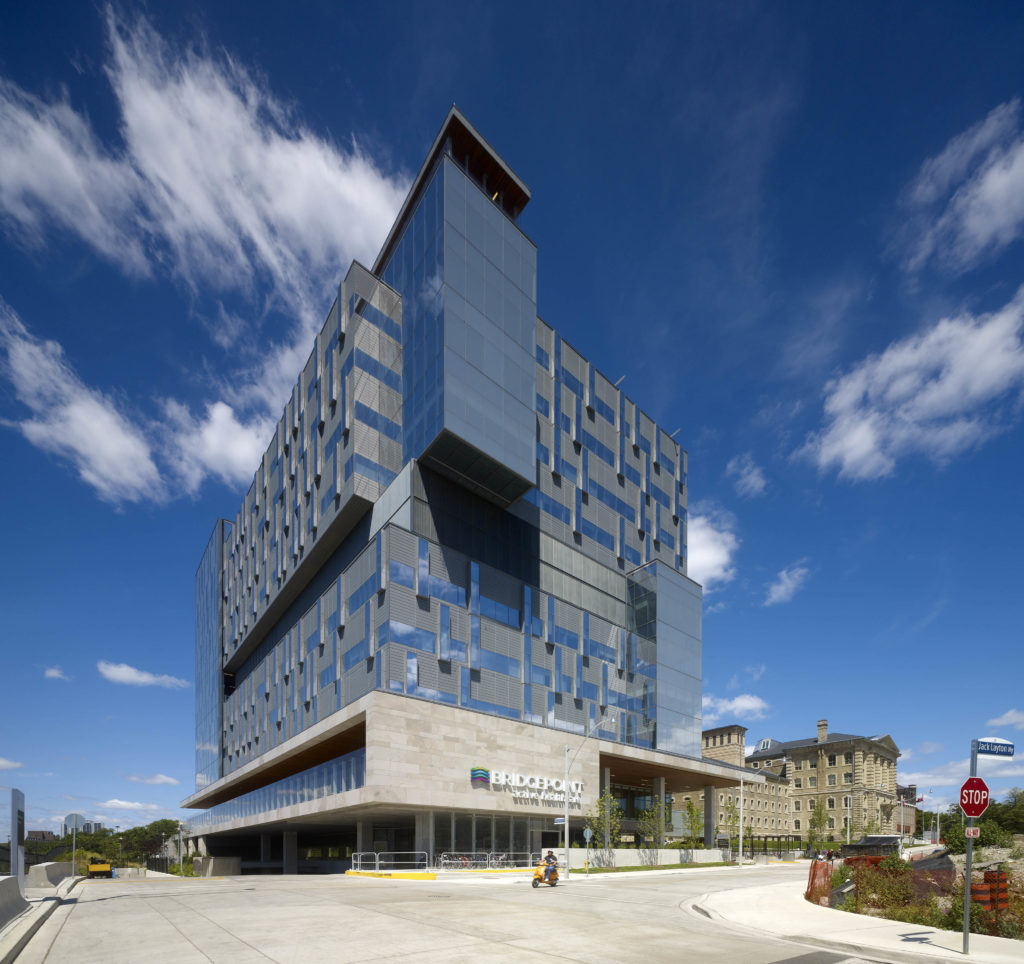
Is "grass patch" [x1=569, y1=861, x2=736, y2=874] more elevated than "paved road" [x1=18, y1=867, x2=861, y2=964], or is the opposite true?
"paved road" [x1=18, y1=867, x2=861, y2=964]

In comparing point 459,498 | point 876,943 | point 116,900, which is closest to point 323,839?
point 459,498

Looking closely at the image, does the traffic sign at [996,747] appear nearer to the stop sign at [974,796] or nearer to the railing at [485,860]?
the stop sign at [974,796]

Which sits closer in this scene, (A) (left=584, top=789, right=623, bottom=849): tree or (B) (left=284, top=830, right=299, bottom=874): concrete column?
(A) (left=584, top=789, right=623, bottom=849): tree

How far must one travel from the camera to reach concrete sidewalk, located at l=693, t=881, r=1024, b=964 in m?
14.1

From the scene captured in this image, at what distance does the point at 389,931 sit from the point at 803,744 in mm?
155206

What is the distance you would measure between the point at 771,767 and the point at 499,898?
148338 mm

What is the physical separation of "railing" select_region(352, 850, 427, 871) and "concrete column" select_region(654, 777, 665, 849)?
22.4 m

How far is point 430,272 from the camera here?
172 ft

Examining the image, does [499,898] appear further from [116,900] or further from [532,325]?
[532,325]

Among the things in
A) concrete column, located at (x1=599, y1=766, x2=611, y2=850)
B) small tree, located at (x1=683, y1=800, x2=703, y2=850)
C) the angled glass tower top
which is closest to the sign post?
the angled glass tower top

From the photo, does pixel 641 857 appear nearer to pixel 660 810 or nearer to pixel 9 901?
pixel 660 810

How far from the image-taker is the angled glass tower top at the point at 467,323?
164 ft

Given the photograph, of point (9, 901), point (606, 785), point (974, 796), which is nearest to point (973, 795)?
point (974, 796)

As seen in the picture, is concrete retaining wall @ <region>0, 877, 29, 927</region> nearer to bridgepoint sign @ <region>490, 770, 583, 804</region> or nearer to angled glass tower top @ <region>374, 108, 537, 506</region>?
bridgepoint sign @ <region>490, 770, 583, 804</region>
